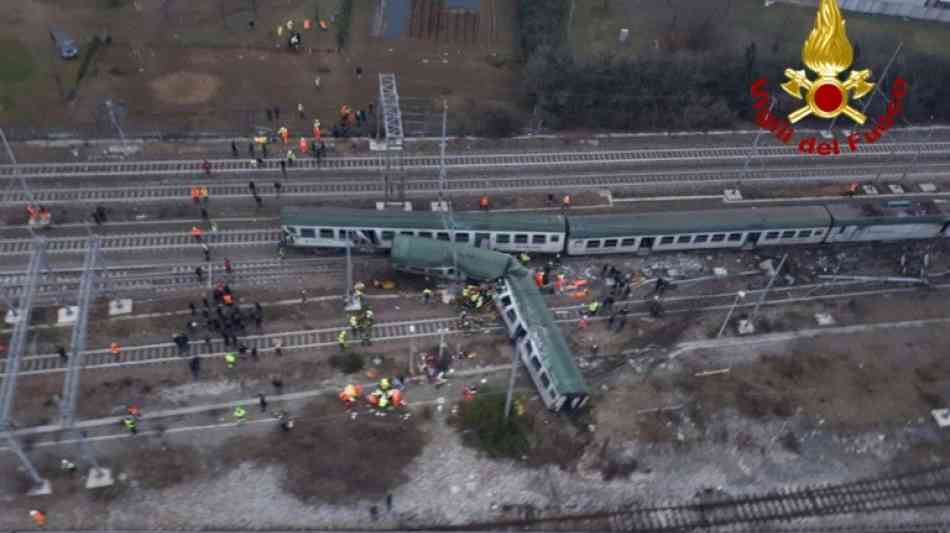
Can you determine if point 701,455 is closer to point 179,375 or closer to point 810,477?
point 810,477

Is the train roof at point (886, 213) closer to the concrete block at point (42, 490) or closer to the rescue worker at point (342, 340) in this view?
the rescue worker at point (342, 340)

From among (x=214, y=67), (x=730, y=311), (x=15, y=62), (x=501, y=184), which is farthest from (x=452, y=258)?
(x=15, y=62)

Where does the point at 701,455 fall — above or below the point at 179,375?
above

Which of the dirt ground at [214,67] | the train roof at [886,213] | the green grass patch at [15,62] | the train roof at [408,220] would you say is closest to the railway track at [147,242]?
the train roof at [408,220]

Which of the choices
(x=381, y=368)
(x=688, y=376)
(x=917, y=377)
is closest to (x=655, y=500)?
(x=688, y=376)

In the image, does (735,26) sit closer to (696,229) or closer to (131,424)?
(696,229)

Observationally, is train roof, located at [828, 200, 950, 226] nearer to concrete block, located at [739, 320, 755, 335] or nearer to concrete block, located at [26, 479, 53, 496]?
concrete block, located at [739, 320, 755, 335]
